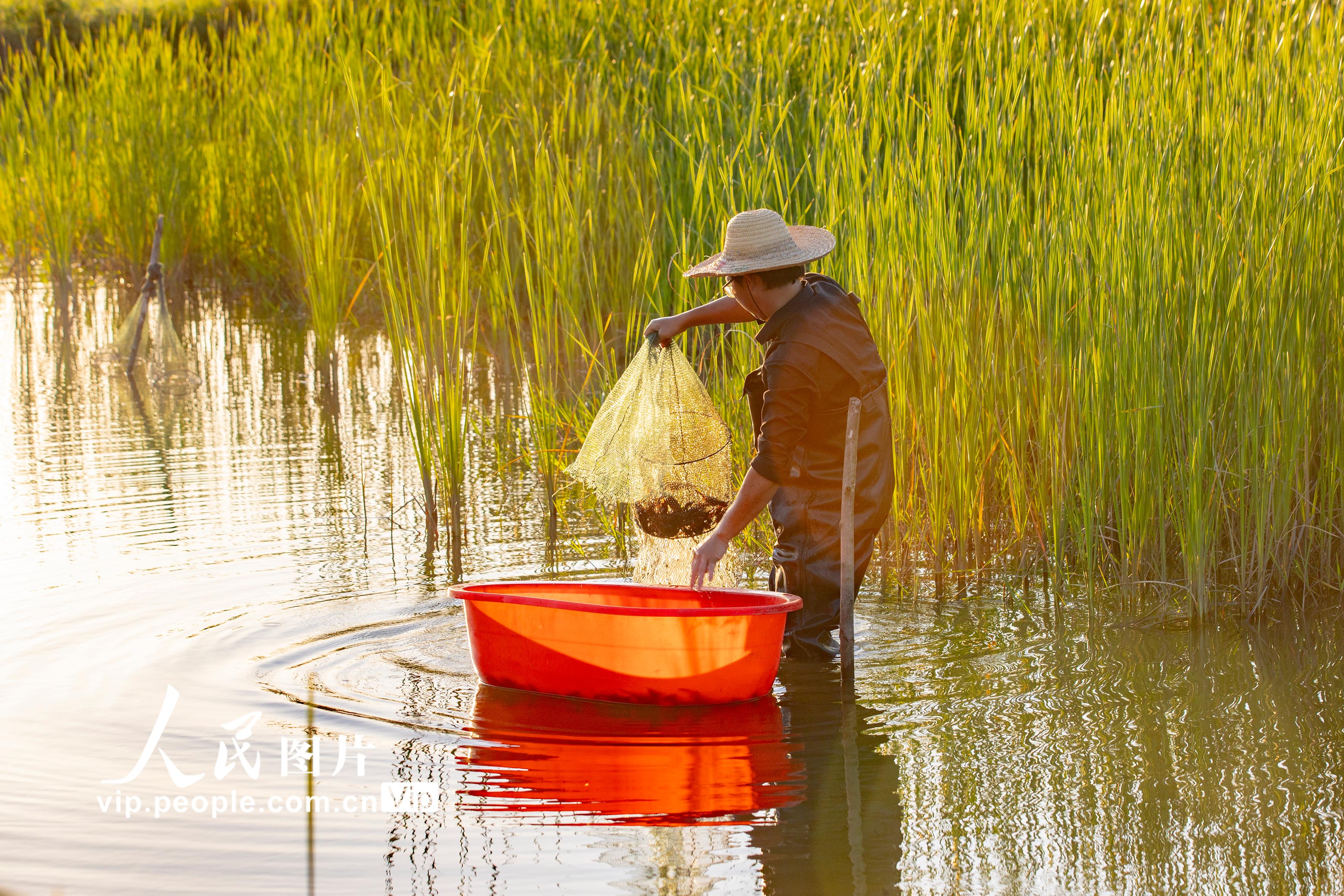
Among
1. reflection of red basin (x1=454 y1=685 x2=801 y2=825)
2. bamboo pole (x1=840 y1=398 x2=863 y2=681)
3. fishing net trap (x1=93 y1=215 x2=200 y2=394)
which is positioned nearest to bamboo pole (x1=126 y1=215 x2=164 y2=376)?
fishing net trap (x1=93 y1=215 x2=200 y2=394)

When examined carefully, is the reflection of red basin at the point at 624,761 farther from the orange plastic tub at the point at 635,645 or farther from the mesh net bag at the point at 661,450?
the mesh net bag at the point at 661,450

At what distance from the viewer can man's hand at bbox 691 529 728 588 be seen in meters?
3.89

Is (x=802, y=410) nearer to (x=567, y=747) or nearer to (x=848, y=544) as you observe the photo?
(x=848, y=544)

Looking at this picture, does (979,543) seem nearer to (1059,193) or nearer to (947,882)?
(1059,193)

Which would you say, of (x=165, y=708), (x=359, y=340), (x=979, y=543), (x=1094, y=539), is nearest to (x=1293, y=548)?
(x=1094, y=539)

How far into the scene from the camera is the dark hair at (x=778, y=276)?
4148 mm

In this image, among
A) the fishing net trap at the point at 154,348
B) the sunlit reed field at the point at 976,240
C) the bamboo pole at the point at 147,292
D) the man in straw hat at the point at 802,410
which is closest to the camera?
the man in straw hat at the point at 802,410

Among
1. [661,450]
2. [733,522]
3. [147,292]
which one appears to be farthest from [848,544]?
[147,292]

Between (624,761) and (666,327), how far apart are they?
4.40ft

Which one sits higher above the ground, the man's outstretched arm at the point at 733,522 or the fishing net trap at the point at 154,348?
the fishing net trap at the point at 154,348

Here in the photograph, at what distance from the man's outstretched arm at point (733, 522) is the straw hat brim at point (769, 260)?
58 cm

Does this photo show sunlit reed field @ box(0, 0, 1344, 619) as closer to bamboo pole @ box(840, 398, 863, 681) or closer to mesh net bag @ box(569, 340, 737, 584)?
mesh net bag @ box(569, 340, 737, 584)

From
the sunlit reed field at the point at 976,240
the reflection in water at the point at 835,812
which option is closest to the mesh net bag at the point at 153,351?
the sunlit reed field at the point at 976,240

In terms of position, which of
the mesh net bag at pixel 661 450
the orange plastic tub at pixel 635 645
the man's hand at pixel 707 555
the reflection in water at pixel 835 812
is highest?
the mesh net bag at pixel 661 450
